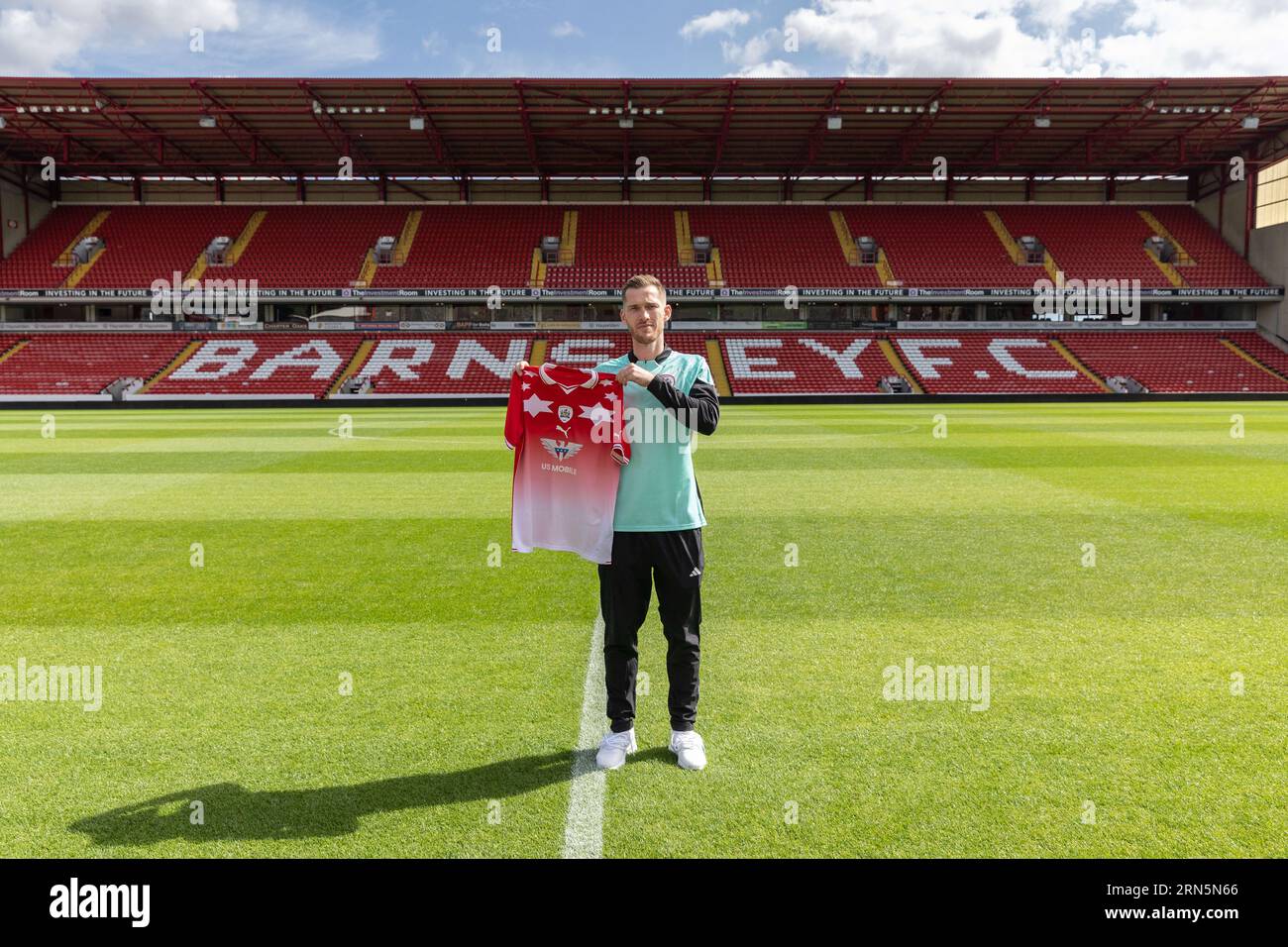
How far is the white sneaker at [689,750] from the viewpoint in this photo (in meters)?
3.85

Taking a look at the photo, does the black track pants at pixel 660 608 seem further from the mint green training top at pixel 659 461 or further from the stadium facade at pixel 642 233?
the stadium facade at pixel 642 233

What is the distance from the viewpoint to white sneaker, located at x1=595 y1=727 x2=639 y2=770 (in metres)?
3.87

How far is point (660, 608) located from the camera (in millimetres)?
3941

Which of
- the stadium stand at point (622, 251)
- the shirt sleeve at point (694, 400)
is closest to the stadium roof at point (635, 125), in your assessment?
the stadium stand at point (622, 251)

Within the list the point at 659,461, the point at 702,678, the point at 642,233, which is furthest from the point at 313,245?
the point at 659,461

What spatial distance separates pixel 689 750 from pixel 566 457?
1.57 m

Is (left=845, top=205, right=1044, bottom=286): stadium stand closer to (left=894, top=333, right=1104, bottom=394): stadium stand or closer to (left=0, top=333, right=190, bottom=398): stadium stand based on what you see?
(left=894, top=333, right=1104, bottom=394): stadium stand

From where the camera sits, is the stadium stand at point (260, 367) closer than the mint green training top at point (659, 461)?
No

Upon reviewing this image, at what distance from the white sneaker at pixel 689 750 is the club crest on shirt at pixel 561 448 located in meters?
1.48

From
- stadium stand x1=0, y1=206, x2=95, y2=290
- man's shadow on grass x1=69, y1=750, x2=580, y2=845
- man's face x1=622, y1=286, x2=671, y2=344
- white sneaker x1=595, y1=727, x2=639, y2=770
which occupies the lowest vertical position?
man's shadow on grass x1=69, y1=750, x2=580, y2=845

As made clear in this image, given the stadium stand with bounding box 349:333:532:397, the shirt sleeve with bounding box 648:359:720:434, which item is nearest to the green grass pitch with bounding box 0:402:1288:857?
the shirt sleeve with bounding box 648:359:720:434

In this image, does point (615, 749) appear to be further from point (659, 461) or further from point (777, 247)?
point (777, 247)
